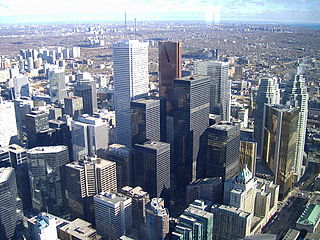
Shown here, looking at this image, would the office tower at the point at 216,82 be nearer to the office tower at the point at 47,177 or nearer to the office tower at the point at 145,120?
the office tower at the point at 145,120

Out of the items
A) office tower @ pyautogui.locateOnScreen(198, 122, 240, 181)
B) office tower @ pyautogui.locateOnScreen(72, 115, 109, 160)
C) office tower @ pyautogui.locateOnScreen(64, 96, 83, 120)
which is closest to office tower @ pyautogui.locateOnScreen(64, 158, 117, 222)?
office tower @ pyautogui.locateOnScreen(72, 115, 109, 160)

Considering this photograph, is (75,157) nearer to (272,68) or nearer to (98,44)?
(272,68)

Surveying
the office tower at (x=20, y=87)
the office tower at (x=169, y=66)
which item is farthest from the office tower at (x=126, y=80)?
the office tower at (x=20, y=87)

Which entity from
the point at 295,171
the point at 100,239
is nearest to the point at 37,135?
the point at 100,239

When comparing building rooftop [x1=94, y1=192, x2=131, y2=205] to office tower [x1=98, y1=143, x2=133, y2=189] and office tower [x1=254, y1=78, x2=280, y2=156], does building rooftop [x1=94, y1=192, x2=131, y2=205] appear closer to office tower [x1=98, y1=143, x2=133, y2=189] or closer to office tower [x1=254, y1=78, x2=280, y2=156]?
office tower [x1=98, y1=143, x2=133, y2=189]

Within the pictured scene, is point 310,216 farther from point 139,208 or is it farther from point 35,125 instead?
point 35,125

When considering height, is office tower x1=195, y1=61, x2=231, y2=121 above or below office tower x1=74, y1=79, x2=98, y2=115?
above
